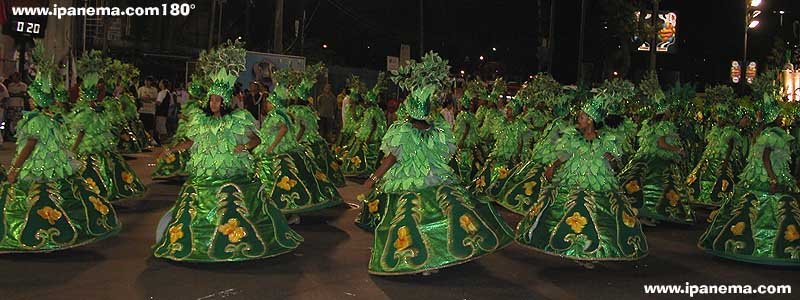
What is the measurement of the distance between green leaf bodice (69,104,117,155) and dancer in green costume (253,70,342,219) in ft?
6.77

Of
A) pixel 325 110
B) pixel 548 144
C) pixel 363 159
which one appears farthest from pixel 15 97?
pixel 548 144

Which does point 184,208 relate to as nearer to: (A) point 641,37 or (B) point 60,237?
(B) point 60,237

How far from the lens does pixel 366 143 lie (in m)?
16.6

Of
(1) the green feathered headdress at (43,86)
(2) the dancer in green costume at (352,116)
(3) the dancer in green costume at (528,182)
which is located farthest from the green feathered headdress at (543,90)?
(1) the green feathered headdress at (43,86)

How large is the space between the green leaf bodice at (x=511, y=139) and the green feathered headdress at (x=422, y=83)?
18.0 feet

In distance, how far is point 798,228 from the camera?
8719mm

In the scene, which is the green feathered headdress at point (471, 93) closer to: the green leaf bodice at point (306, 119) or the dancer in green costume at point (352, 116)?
the dancer in green costume at point (352, 116)

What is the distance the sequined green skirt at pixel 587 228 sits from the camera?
27.0 feet

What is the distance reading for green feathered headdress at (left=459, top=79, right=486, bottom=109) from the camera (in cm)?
1478

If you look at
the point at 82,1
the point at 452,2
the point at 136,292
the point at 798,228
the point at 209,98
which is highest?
the point at 452,2

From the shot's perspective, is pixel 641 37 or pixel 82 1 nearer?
pixel 82 1

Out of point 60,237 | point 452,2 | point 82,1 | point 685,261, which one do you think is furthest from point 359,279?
point 452,2

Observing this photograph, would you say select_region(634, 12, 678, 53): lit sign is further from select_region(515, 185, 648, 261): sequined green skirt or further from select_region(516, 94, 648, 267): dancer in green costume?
select_region(515, 185, 648, 261): sequined green skirt

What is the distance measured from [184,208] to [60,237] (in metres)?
1.23
